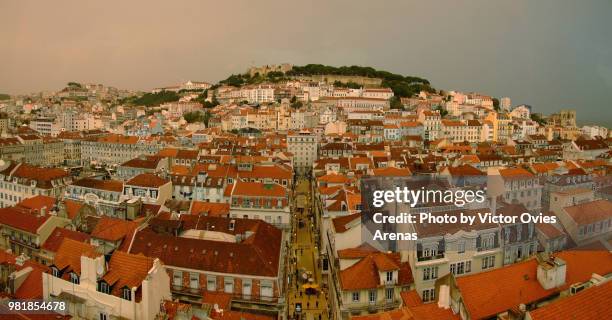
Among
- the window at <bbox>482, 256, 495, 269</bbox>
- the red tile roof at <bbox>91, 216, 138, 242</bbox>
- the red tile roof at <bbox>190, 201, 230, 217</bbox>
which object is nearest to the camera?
the window at <bbox>482, 256, 495, 269</bbox>

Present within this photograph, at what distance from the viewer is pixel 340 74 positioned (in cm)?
12862

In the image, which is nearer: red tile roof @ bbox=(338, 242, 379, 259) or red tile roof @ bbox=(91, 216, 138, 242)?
red tile roof @ bbox=(338, 242, 379, 259)

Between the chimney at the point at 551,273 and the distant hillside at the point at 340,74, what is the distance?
10871 centimetres

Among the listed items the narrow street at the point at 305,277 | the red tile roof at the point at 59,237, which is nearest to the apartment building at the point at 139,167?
the narrow street at the point at 305,277

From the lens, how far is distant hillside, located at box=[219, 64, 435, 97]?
12400 cm

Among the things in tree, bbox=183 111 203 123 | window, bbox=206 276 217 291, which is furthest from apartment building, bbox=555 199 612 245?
tree, bbox=183 111 203 123

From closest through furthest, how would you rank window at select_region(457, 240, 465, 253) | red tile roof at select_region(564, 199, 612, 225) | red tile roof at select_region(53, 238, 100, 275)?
red tile roof at select_region(53, 238, 100, 275) < window at select_region(457, 240, 465, 253) < red tile roof at select_region(564, 199, 612, 225)

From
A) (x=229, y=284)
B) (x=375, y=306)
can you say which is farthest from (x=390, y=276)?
(x=229, y=284)

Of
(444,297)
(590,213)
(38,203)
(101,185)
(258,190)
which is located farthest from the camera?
(101,185)

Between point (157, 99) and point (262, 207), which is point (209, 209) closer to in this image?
point (262, 207)

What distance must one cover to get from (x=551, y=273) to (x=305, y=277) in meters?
13.3

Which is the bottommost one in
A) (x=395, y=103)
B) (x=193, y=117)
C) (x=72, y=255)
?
(x=72, y=255)

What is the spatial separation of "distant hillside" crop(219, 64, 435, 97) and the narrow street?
302ft

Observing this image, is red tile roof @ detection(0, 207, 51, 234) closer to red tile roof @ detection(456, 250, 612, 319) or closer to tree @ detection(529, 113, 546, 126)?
red tile roof @ detection(456, 250, 612, 319)
